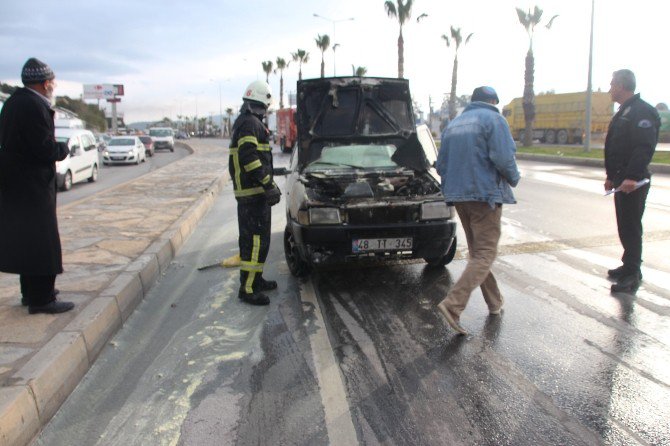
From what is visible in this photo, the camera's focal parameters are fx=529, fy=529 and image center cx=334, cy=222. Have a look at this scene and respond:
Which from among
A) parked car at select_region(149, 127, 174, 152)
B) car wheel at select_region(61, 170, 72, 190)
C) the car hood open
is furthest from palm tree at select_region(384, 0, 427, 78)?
the car hood open

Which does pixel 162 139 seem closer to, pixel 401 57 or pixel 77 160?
pixel 401 57

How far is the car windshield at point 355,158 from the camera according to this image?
6.34 meters

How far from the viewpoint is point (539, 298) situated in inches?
190

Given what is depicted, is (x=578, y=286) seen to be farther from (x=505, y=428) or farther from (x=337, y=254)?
(x=505, y=428)

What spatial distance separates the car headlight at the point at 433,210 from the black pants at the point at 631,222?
5.29 feet

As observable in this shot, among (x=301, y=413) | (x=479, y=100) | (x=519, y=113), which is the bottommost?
(x=301, y=413)

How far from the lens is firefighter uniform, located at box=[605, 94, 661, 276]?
4.60m

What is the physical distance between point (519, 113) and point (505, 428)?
124 ft

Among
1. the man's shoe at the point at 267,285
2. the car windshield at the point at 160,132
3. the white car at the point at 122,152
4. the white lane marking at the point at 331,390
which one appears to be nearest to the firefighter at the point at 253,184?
the man's shoe at the point at 267,285

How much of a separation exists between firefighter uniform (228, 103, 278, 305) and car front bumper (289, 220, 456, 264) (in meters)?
0.39

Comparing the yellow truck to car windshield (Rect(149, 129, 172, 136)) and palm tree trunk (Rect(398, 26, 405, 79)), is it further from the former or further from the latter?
car windshield (Rect(149, 129, 172, 136))

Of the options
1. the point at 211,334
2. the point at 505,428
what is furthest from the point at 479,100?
the point at 211,334

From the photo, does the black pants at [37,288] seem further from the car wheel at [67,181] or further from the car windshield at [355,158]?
the car wheel at [67,181]

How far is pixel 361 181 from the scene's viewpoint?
5711mm
